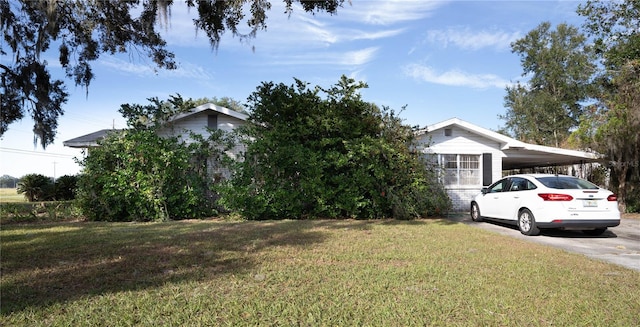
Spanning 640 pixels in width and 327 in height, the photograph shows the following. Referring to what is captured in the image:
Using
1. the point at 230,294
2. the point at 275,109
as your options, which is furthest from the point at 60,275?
the point at 275,109

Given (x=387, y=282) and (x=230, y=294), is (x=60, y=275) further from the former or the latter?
(x=387, y=282)

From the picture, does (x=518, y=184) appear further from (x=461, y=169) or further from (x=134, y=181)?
(x=134, y=181)

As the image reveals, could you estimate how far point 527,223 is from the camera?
862 cm

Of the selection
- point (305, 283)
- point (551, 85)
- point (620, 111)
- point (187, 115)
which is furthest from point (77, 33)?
point (551, 85)

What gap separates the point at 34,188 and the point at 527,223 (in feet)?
73.7

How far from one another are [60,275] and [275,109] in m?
7.82

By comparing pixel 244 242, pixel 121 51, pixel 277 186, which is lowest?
pixel 244 242

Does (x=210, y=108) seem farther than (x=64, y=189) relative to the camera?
No

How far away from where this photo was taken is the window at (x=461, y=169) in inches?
600

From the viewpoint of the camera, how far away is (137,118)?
37.9 feet

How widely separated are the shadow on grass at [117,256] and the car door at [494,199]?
5.33 metres

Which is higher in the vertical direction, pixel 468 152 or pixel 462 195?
pixel 468 152

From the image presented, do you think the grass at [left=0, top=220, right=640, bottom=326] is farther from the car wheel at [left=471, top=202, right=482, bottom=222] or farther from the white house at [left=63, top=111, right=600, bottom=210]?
the white house at [left=63, top=111, right=600, bottom=210]

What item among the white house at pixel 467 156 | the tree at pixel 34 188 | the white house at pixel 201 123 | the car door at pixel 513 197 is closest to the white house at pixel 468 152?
the white house at pixel 467 156
